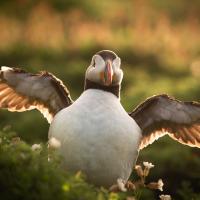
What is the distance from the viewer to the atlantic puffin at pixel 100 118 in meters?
5.00

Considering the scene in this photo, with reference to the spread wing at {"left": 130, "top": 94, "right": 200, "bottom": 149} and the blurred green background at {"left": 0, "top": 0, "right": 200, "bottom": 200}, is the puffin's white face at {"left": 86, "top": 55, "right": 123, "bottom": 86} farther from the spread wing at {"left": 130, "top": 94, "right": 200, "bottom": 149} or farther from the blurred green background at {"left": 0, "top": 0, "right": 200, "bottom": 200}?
the blurred green background at {"left": 0, "top": 0, "right": 200, "bottom": 200}

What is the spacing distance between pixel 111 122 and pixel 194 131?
106cm

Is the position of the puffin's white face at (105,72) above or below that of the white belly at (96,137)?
above

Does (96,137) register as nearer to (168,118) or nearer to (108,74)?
(108,74)

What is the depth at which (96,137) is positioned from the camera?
16.3 ft

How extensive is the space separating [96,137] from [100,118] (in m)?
0.13

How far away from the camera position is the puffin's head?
5.13 metres

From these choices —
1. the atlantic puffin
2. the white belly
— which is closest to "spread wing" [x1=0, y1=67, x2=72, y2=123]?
the atlantic puffin

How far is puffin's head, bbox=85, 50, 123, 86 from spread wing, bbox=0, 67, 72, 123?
407 millimetres

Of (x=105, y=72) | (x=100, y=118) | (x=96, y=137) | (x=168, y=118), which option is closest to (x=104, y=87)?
(x=105, y=72)

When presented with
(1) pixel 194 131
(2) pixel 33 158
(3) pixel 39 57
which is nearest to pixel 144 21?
(3) pixel 39 57

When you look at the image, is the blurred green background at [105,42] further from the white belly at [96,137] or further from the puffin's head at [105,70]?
the white belly at [96,137]

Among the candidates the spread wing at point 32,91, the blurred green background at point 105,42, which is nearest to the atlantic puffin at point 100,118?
the spread wing at point 32,91

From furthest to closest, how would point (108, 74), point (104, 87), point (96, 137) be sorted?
1. point (104, 87)
2. point (108, 74)
3. point (96, 137)
